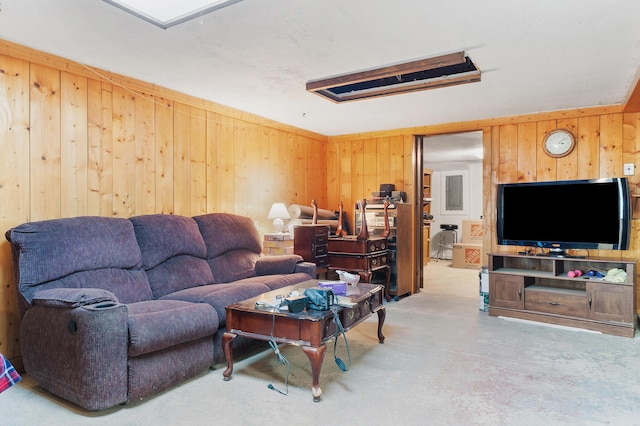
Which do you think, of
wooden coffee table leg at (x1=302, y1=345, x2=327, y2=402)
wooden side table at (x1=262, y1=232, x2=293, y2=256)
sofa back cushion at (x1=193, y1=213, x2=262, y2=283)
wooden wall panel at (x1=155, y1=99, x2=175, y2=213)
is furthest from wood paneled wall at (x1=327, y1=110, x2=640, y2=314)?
wooden coffee table leg at (x1=302, y1=345, x2=327, y2=402)

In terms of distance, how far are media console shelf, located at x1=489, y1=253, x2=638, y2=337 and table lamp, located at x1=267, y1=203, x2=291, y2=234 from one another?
2.30 m

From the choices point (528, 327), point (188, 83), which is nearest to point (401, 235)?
point (528, 327)

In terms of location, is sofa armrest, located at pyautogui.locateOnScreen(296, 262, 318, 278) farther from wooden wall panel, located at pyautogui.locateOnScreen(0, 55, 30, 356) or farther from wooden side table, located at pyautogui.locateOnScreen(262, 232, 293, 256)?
wooden wall panel, located at pyautogui.locateOnScreen(0, 55, 30, 356)

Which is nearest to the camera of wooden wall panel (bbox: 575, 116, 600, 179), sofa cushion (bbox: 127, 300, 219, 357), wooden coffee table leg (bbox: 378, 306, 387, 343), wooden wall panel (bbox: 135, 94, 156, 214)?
sofa cushion (bbox: 127, 300, 219, 357)

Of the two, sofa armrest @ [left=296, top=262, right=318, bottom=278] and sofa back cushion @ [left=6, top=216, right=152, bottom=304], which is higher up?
sofa back cushion @ [left=6, top=216, right=152, bottom=304]

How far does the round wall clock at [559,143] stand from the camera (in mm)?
4449

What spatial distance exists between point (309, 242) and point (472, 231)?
528 centimetres

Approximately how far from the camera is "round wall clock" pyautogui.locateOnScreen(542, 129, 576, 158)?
4449 mm

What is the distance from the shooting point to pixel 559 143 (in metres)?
4.50

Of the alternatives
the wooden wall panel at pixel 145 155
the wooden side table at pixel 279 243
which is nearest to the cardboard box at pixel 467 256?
the wooden side table at pixel 279 243

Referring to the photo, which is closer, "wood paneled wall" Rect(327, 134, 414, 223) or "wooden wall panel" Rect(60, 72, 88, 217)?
"wooden wall panel" Rect(60, 72, 88, 217)

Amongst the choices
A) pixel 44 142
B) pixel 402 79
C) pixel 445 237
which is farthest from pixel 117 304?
pixel 445 237

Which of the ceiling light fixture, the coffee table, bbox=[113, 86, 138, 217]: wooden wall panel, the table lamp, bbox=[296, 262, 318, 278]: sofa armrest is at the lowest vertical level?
the coffee table

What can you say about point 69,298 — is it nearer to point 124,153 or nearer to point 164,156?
point 124,153
